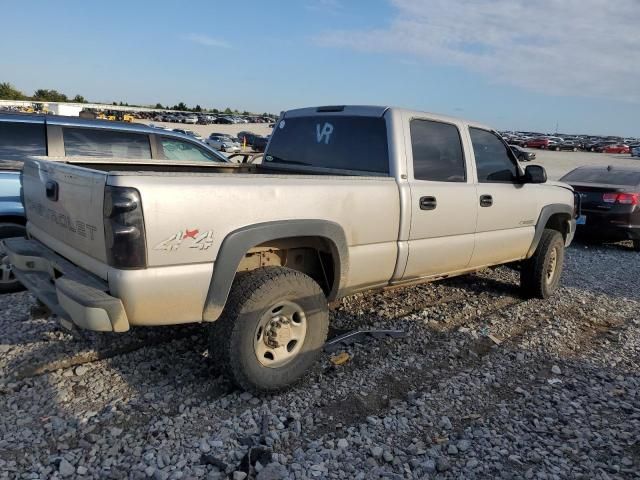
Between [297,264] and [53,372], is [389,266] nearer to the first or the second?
[297,264]

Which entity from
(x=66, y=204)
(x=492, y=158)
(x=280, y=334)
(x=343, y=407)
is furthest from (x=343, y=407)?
(x=492, y=158)

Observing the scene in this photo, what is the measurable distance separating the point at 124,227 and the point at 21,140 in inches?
135

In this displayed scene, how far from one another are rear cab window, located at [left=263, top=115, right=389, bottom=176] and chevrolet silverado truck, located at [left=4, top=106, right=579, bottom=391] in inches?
0.5

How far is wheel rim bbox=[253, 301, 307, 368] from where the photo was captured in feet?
11.2

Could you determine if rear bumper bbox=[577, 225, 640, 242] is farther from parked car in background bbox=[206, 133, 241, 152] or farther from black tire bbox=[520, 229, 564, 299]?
parked car in background bbox=[206, 133, 241, 152]

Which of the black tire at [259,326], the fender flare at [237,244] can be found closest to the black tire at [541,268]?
the black tire at [259,326]

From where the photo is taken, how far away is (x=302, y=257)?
153 inches

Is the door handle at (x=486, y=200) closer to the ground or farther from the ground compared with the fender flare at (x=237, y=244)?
farther from the ground

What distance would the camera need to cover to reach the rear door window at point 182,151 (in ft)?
20.5

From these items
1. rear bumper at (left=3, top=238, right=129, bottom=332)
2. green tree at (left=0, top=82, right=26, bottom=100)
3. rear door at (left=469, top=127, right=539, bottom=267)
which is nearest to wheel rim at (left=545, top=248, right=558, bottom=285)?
rear door at (left=469, top=127, right=539, bottom=267)

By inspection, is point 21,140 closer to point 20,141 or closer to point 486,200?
point 20,141

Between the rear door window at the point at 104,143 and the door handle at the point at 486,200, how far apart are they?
148 inches

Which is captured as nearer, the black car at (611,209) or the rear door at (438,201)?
the rear door at (438,201)

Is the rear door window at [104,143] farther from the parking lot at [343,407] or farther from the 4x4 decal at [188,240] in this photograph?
the 4x4 decal at [188,240]
